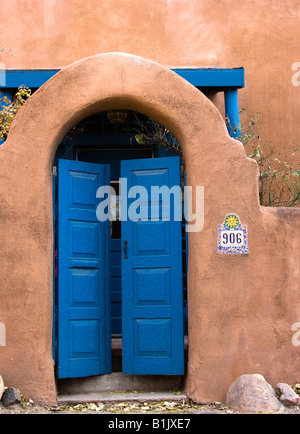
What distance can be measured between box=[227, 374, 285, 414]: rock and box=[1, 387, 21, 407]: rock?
2047mm

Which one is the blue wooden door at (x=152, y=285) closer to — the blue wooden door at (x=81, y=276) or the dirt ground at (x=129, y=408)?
the blue wooden door at (x=81, y=276)

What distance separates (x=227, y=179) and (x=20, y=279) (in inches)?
92.3

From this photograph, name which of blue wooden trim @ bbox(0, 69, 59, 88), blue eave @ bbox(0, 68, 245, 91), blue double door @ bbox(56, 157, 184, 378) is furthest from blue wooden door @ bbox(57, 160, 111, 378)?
blue eave @ bbox(0, 68, 245, 91)

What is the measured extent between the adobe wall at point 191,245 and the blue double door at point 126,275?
0.24 m

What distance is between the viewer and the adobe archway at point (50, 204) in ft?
22.1

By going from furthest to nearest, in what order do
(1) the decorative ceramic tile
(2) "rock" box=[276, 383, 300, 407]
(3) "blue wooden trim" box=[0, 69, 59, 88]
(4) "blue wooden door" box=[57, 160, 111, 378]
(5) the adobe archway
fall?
1. (3) "blue wooden trim" box=[0, 69, 59, 88]
2. (4) "blue wooden door" box=[57, 160, 111, 378]
3. (1) the decorative ceramic tile
4. (5) the adobe archway
5. (2) "rock" box=[276, 383, 300, 407]

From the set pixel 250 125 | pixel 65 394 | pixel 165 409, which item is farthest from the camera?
pixel 250 125

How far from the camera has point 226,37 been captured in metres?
9.20

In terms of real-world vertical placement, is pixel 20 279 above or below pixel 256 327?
above

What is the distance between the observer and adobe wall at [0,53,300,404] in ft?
22.1

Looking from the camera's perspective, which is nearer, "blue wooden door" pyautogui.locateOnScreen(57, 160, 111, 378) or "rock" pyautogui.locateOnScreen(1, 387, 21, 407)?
"rock" pyautogui.locateOnScreen(1, 387, 21, 407)

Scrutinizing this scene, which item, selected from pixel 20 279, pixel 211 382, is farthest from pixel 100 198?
pixel 211 382

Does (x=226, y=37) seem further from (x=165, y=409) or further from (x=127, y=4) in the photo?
(x=165, y=409)

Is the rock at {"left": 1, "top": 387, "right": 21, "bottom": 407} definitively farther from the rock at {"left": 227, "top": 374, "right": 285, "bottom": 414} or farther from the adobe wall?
the rock at {"left": 227, "top": 374, "right": 285, "bottom": 414}
